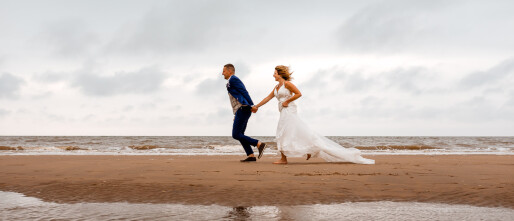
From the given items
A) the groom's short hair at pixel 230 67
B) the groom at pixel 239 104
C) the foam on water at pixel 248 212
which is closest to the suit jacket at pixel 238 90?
the groom at pixel 239 104

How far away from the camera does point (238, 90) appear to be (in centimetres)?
818

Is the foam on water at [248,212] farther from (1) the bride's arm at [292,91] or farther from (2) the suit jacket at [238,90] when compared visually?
(2) the suit jacket at [238,90]

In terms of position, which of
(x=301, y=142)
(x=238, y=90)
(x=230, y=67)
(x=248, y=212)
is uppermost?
(x=230, y=67)

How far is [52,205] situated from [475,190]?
4412 millimetres

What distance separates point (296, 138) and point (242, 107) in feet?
4.03

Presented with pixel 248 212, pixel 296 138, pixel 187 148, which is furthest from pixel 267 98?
pixel 187 148

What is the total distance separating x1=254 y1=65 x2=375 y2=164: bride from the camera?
7766mm

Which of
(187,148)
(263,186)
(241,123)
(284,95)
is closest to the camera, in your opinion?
(263,186)

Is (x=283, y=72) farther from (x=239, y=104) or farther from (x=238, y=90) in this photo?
(x=239, y=104)

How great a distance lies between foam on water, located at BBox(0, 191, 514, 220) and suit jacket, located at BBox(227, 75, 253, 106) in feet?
14.5

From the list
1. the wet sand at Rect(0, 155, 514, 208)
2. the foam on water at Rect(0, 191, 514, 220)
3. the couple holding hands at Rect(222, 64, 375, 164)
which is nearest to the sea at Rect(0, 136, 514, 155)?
the couple holding hands at Rect(222, 64, 375, 164)

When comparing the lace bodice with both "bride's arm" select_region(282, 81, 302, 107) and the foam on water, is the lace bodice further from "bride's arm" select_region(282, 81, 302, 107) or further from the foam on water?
the foam on water

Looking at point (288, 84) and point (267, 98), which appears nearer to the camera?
point (288, 84)

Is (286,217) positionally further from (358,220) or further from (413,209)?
(413,209)
